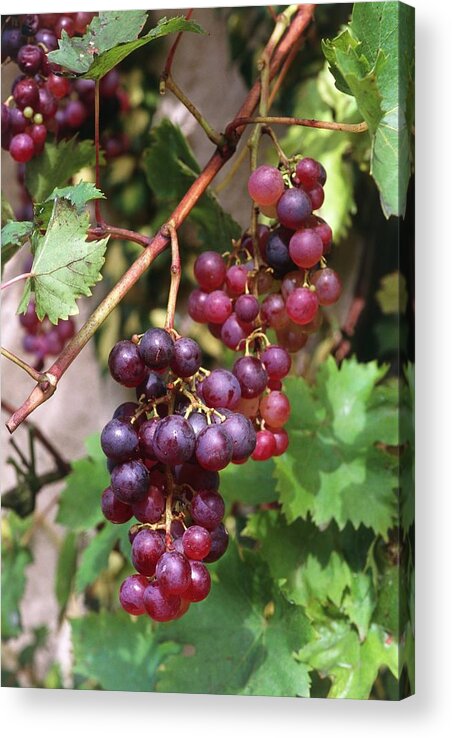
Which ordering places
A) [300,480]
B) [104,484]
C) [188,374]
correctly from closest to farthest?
[188,374], [300,480], [104,484]

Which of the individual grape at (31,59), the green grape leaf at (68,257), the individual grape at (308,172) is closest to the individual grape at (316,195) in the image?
the individual grape at (308,172)

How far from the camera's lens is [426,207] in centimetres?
132

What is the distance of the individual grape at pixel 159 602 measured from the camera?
3.43ft

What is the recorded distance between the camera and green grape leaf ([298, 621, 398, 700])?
4.41ft

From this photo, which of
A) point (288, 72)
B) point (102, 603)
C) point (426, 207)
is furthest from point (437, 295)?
point (102, 603)

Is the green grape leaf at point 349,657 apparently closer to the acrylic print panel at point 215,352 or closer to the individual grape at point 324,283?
the acrylic print panel at point 215,352

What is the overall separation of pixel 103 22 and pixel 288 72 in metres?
0.29

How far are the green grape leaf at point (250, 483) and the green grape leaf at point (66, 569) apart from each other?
0.79ft

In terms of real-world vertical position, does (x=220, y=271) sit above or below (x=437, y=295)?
above

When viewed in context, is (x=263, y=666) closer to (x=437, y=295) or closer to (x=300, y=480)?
(x=300, y=480)

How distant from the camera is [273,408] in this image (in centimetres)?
121

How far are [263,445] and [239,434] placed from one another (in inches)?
6.4

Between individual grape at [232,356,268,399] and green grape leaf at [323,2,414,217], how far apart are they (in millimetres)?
233

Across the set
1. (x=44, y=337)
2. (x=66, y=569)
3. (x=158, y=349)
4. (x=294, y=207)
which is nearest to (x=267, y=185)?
(x=294, y=207)
